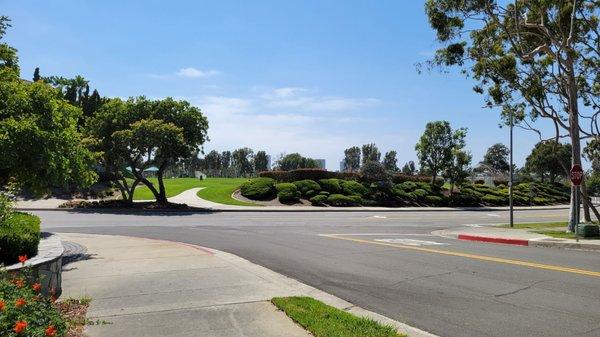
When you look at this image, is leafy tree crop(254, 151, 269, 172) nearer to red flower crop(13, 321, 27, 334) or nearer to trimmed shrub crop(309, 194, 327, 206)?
trimmed shrub crop(309, 194, 327, 206)

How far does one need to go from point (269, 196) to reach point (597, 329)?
4157 cm

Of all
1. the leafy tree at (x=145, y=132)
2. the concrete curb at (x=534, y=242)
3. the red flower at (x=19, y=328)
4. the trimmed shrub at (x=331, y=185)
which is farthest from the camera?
the trimmed shrub at (x=331, y=185)

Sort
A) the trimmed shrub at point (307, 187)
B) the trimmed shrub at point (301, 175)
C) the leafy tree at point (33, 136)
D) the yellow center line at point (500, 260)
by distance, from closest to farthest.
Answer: the yellow center line at point (500, 260)
the leafy tree at point (33, 136)
the trimmed shrub at point (307, 187)
the trimmed shrub at point (301, 175)

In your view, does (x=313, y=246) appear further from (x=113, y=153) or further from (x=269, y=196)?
(x=269, y=196)

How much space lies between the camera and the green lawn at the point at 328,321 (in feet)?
19.4

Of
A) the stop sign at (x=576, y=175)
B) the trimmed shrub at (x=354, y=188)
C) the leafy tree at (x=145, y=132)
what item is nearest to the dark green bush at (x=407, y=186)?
the trimmed shrub at (x=354, y=188)

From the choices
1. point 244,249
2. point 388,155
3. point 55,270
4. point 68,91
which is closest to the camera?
point 55,270

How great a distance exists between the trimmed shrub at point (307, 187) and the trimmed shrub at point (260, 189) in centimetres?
231

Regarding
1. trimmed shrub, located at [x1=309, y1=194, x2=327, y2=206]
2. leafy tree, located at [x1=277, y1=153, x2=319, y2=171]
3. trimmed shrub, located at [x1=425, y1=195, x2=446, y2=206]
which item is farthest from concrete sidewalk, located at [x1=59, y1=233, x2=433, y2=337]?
leafy tree, located at [x1=277, y1=153, x2=319, y2=171]

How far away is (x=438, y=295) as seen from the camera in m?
8.48

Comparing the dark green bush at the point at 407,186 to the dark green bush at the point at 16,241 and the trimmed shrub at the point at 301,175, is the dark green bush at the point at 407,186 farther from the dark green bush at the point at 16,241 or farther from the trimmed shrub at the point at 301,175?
the dark green bush at the point at 16,241

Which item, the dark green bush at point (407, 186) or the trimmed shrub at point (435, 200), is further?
the dark green bush at point (407, 186)

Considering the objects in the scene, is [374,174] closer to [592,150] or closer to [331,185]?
[331,185]

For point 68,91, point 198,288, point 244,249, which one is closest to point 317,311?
point 198,288
